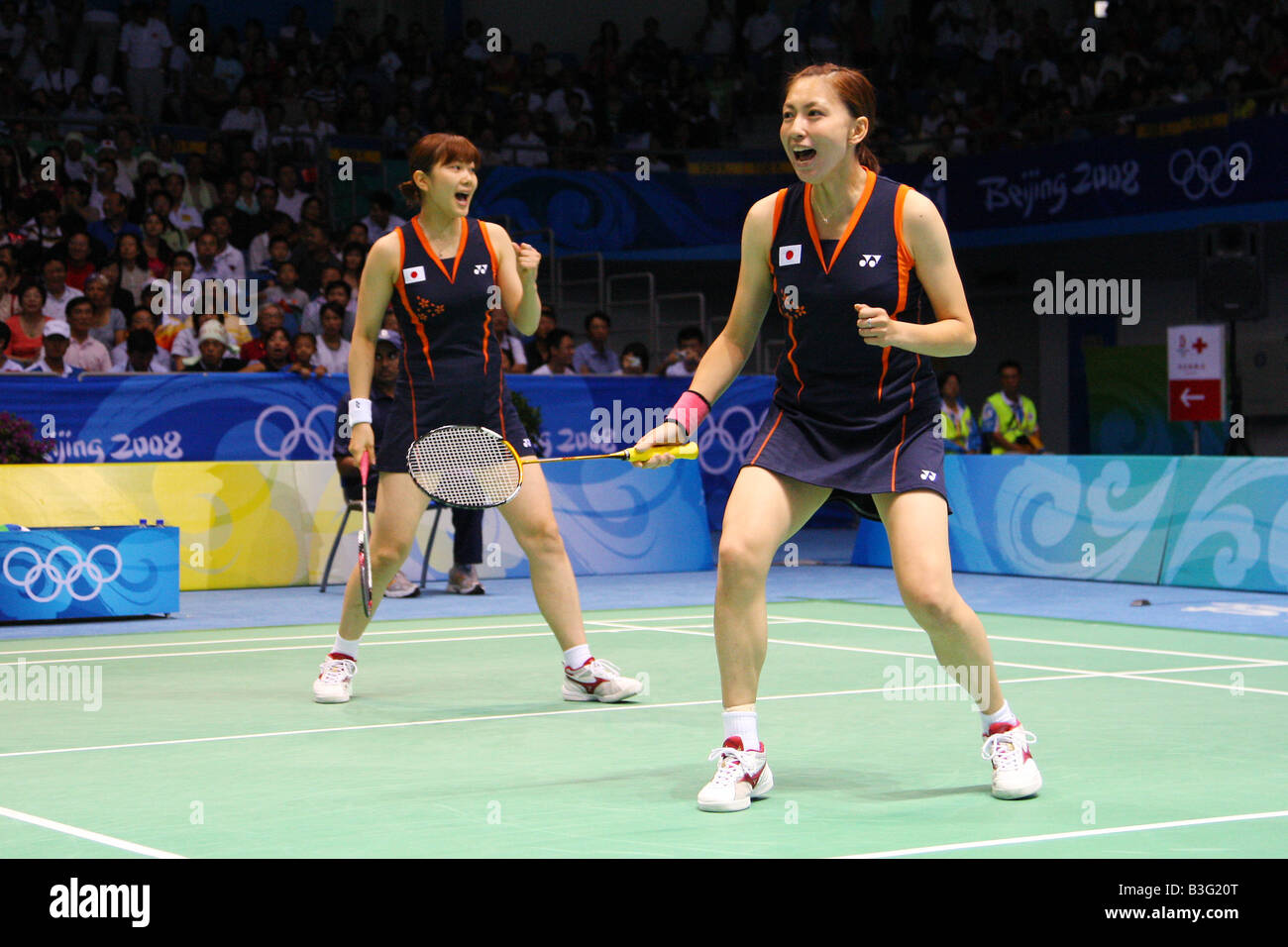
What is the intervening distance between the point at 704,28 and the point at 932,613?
827 inches

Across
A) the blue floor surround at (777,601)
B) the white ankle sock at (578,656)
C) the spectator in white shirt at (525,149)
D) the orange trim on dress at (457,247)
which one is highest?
the spectator in white shirt at (525,149)

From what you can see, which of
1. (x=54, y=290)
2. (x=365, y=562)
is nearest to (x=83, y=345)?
(x=54, y=290)

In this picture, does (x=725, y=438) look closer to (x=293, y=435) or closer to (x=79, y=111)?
(x=293, y=435)

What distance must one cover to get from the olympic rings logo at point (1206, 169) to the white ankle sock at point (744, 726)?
51.0 feet

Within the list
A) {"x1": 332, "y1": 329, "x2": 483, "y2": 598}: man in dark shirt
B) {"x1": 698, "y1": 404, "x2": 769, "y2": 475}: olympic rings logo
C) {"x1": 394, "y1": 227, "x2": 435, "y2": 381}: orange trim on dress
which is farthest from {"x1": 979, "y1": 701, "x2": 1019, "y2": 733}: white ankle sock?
{"x1": 698, "y1": 404, "x2": 769, "y2": 475}: olympic rings logo

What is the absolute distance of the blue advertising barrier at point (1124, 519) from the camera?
11.8 metres

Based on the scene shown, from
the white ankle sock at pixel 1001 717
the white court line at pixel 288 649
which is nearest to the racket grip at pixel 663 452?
the white ankle sock at pixel 1001 717

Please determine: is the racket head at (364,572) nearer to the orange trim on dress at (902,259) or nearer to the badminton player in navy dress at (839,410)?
the badminton player in navy dress at (839,410)

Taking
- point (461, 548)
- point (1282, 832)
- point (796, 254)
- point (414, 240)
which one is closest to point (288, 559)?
point (461, 548)

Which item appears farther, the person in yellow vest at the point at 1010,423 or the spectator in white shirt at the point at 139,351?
the person in yellow vest at the point at 1010,423

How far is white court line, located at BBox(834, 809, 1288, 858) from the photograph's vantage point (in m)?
4.40

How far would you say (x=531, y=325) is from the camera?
718 cm

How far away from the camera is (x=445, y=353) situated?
7.19 metres
